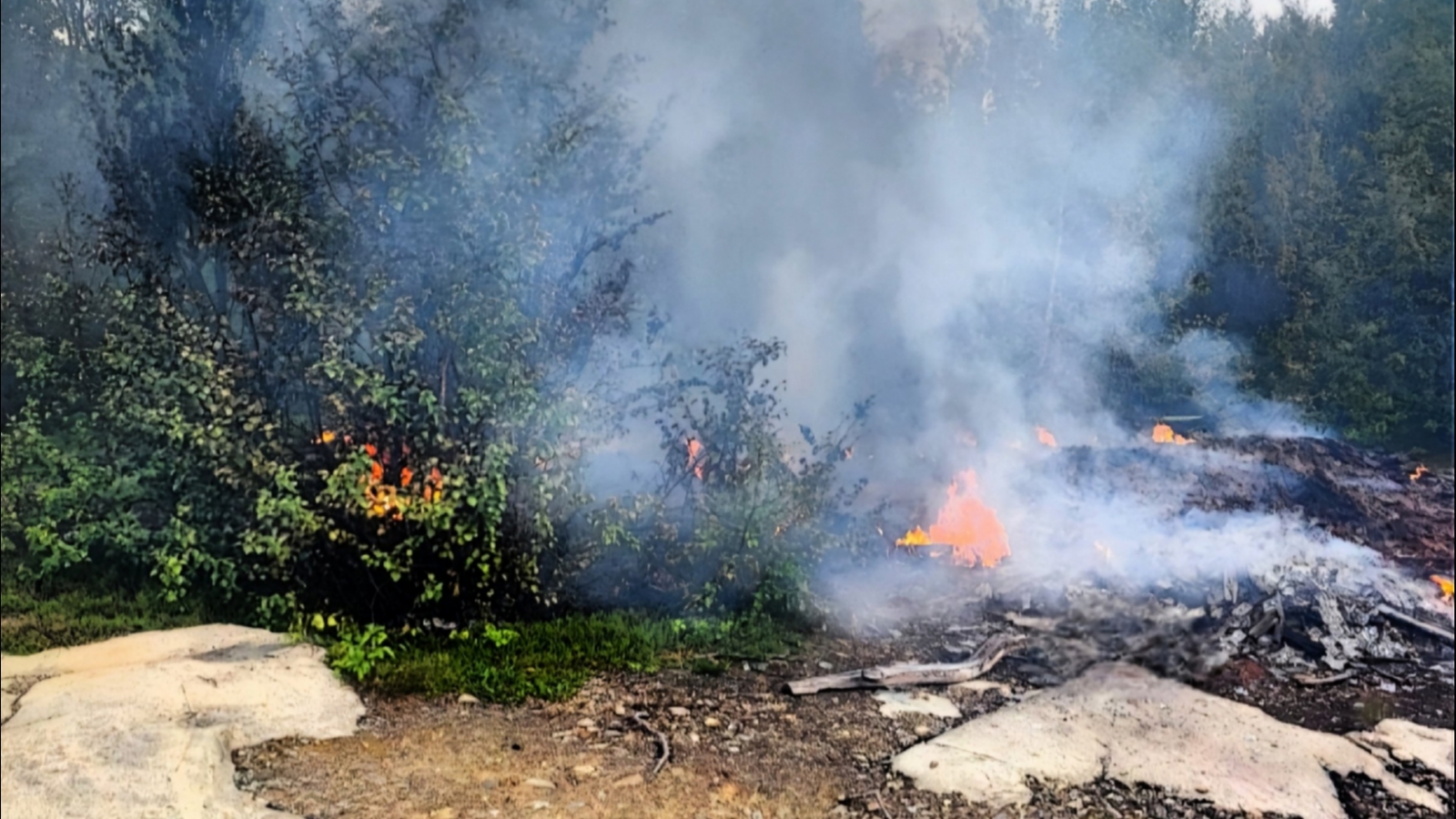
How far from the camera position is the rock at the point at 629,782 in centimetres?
362

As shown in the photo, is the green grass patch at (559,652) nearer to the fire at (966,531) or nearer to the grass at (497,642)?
the grass at (497,642)

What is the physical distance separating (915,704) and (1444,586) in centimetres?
335


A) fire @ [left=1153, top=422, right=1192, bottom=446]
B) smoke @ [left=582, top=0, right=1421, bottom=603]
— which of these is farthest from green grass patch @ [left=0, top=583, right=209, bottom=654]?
fire @ [left=1153, top=422, right=1192, bottom=446]

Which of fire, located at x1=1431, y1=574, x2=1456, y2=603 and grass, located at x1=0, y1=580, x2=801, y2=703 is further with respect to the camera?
fire, located at x1=1431, y1=574, x2=1456, y2=603

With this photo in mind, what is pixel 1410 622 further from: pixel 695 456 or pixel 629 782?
pixel 629 782

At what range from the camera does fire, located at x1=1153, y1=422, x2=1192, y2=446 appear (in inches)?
193

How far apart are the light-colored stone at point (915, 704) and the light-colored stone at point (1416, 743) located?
2.01 metres

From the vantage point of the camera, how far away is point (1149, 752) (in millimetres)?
4125

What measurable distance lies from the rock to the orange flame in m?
1.64

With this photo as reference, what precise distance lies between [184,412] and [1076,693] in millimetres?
4591

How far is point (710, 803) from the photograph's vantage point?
3.57 meters

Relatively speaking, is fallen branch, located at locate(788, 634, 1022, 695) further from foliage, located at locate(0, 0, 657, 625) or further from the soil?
foliage, located at locate(0, 0, 657, 625)

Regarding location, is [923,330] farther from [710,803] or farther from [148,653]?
[148,653]

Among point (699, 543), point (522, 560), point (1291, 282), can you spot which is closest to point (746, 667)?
point (699, 543)
